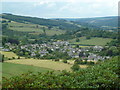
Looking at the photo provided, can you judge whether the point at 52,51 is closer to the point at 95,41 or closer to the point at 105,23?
the point at 95,41

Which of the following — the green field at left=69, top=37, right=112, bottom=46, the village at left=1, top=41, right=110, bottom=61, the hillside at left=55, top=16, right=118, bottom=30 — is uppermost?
the hillside at left=55, top=16, right=118, bottom=30

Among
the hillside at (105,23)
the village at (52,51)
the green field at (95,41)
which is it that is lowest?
the village at (52,51)

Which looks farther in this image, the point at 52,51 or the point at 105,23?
the point at 105,23

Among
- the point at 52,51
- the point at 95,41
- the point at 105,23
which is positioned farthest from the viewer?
the point at 105,23

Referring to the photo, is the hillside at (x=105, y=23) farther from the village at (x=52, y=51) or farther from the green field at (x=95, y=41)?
the village at (x=52, y=51)

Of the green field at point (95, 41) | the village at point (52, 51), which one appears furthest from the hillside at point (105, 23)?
the village at point (52, 51)

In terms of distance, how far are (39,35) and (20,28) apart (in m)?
8.28

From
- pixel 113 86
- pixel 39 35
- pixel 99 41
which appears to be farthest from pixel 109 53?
pixel 113 86

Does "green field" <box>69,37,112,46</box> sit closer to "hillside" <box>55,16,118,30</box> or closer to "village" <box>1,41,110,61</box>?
"village" <box>1,41,110,61</box>

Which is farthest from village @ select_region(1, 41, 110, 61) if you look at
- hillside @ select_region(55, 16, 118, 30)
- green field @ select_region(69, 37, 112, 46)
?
hillside @ select_region(55, 16, 118, 30)

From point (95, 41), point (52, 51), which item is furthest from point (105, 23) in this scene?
point (52, 51)

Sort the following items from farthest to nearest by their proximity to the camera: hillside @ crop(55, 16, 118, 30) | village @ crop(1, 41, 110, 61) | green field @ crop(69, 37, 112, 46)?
hillside @ crop(55, 16, 118, 30) → green field @ crop(69, 37, 112, 46) → village @ crop(1, 41, 110, 61)

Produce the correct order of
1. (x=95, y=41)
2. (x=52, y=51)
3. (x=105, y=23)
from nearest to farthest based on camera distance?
Result: (x=52, y=51), (x=95, y=41), (x=105, y=23)

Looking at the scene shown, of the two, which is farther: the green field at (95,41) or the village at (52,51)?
the green field at (95,41)
